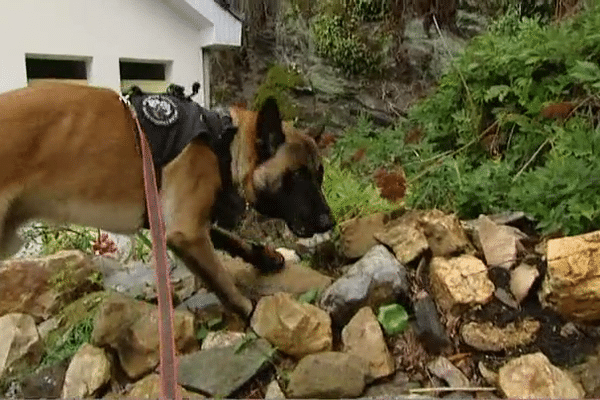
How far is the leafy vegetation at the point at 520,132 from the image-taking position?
2.75 m

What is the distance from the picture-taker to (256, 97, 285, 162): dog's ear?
8.70 ft

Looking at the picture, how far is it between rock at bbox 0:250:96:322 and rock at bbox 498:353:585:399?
188 cm

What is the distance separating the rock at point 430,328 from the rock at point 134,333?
87 centimetres

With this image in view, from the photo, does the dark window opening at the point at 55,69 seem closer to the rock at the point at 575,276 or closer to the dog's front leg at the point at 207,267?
the dog's front leg at the point at 207,267

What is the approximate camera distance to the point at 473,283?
96.3 inches

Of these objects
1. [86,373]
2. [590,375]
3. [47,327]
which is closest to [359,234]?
[590,375]

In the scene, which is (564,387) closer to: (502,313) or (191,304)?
(502,313)

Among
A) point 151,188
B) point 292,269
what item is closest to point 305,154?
point 292,269

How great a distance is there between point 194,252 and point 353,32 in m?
3.84

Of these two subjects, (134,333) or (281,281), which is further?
(281,281)

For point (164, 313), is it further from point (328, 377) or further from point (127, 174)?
point (127, 174)

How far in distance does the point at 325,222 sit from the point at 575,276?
3.36 ft

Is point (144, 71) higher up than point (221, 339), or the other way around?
point (144, 71)

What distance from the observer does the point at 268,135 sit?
8.79 ft
